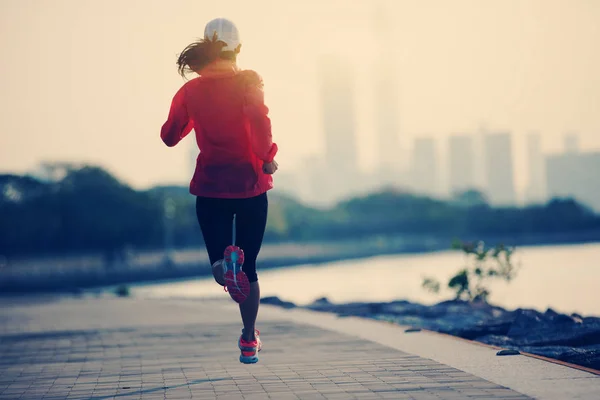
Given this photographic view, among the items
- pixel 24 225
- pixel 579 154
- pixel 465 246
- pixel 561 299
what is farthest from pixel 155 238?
pixel 579 154

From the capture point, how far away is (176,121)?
577 cm

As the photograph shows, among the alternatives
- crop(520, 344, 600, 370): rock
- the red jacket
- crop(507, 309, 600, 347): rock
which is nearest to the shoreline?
crop(507, 309, 600, 347): rock

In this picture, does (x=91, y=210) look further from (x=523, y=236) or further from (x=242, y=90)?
(x=242, y=90)

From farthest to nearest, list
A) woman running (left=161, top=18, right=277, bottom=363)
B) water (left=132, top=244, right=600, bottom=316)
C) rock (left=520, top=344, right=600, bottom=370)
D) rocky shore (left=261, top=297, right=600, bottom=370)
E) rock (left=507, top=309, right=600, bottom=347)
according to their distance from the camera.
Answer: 1. water (left=132, top=244, right=600, bottom=316)
2. rock (left=507, top=309, right=600, bottom=347)
3. rocky shore (left=261, top=297, right=600, bottom=370)
4. rock (left=520, top=344, right=600, bottom=370)
5. woman running (left=161, top=18, right=277, bottom=363)

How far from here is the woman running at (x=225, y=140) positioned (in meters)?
5.61

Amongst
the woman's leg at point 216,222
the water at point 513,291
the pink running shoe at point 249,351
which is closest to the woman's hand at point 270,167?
the woman's leg at point 216,222

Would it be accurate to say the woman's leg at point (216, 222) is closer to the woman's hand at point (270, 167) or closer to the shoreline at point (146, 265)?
the woman's hand at point (270, 167)

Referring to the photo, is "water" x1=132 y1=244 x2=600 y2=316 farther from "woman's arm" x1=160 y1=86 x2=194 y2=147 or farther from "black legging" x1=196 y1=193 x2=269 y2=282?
"woman's arm" x1=160 y1=86 x2=194 y2=147

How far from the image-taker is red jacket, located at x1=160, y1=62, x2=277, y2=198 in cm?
562

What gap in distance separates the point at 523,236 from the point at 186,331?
115 m

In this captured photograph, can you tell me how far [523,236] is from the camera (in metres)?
123

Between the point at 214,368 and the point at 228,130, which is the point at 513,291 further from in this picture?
the point at 228,130

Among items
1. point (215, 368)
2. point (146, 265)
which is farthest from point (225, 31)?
point (146, 265)

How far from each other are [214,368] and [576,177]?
174 metres
